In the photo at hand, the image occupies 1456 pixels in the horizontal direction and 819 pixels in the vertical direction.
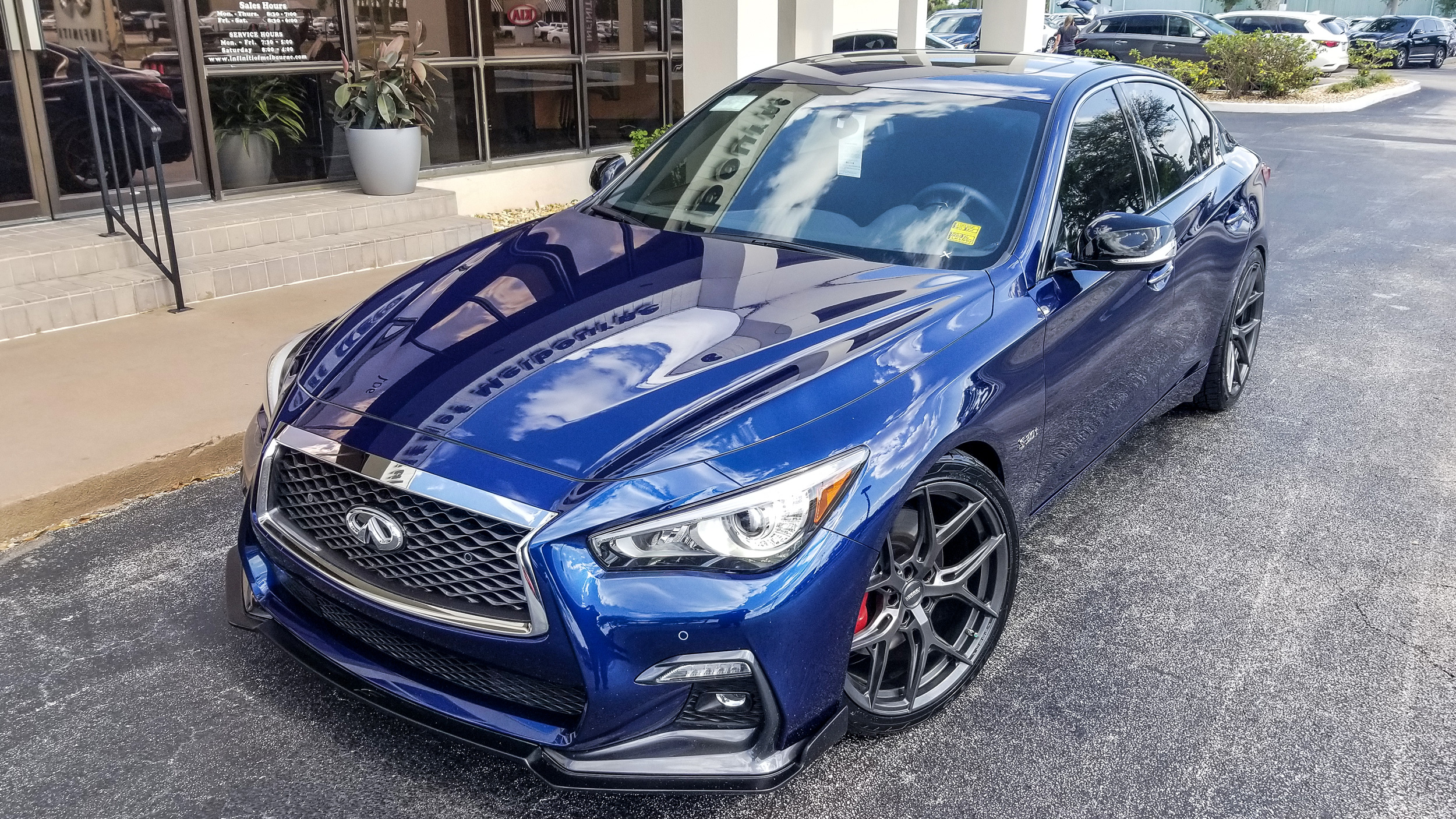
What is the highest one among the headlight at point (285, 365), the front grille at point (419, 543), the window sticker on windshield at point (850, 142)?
the window sticker on windshield at point (850, 142)

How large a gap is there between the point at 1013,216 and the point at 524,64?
7795 mm

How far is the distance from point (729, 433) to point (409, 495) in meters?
0.71

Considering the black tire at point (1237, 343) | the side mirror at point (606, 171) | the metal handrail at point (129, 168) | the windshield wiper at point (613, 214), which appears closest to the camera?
→ the windshield wiper at point (613, 214)

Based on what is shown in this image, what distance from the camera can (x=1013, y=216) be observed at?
343 centimetres

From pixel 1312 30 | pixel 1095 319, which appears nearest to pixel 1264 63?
pixel 1312 30

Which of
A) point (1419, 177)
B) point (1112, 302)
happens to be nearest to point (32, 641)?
point (1112, 302)

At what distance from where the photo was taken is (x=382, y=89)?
328 inches

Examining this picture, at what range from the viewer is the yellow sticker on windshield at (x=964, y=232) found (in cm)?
341

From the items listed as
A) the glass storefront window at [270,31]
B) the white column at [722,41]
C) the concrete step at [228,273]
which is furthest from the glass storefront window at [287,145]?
the white column at [722,41]

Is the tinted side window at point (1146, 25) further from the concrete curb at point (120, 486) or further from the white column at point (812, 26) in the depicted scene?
the concrete curb at point (120, 486)

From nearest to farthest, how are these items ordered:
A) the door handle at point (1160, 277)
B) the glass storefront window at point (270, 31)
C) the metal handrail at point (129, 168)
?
1. the door handle at point (1160, 277)
2. the metal handrail at point (129, 168)
3. the glass storefront window at point (270, 31)

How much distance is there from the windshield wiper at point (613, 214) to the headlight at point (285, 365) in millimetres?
1030

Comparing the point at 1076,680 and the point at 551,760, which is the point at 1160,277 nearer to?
the point at 1076,680

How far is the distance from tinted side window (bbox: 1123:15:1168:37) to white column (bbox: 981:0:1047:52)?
1522 centimetres
